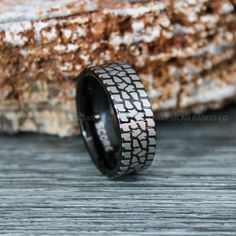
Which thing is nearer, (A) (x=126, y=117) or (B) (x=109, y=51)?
(A) (x=126, y=117)

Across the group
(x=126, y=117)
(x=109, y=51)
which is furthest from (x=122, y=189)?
(x=109, y=51)

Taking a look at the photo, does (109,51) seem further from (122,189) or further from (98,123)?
(122,189)

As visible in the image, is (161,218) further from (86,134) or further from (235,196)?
(86,134)

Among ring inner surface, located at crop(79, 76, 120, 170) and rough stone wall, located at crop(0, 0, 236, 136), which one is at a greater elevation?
rough stone wall, located at crop(0, 0, 236, 136)

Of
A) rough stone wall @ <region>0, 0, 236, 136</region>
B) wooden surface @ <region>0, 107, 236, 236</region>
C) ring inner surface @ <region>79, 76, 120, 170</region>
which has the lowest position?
wooden surface @ <region>0, 107, 236, 236</region>

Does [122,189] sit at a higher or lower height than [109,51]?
lower

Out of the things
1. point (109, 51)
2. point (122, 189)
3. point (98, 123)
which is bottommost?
point (122, 189)
